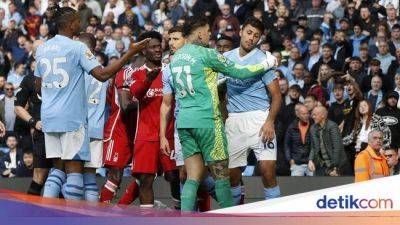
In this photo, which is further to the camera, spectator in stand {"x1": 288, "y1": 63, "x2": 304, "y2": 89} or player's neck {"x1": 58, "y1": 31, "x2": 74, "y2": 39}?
spectator in stand {"x1": 288, "y1": 63, "x2": 304, "y2": 89}

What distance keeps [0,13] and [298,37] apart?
8066 millimetres

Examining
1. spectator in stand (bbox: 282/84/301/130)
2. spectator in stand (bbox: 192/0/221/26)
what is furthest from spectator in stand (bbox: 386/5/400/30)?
spectator in stand (bbox: 192/0/221/26)

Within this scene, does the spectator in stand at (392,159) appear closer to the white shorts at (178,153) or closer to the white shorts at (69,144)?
the white shorts at (178,153)

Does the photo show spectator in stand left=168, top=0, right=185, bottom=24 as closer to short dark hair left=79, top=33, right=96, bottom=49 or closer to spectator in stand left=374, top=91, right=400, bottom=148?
spectator in stand left=374, top=91, right=400, bottom=148

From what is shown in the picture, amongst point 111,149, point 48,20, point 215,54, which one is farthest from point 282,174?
point 48,20

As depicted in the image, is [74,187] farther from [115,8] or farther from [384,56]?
[115,8]

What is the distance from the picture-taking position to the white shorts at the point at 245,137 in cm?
1417

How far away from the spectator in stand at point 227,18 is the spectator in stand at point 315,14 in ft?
4.95

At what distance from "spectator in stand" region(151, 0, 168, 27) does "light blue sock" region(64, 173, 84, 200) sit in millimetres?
14607

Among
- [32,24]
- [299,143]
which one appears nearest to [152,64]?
[299,143]

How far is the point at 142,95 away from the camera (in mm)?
14820

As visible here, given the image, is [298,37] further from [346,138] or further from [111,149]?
[111,149]

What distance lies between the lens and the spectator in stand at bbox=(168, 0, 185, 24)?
90.1 ft

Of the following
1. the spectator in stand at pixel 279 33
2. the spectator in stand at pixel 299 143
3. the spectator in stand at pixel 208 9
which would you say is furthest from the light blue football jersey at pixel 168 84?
the spectator in stand at pixel 208 9
